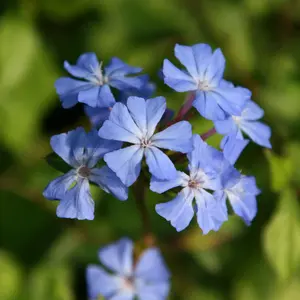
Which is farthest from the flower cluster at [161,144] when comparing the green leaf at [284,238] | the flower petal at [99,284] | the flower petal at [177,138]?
the flower petal at [99,284]

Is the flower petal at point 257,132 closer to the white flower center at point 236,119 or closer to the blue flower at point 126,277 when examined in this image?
the white flower center at point 236,119

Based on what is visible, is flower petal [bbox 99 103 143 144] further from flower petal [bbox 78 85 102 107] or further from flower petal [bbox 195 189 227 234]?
flower petal [bbox 195 189 227 234]

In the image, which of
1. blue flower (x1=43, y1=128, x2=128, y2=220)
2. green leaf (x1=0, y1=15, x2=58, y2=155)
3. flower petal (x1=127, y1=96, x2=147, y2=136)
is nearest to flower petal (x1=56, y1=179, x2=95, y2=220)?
blue flower (x1=43, y1=128, x2=128, y2=220)

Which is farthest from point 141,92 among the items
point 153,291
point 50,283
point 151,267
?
point 50,283

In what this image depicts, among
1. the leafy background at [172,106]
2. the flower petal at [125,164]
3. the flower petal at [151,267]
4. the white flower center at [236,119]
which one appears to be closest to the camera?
the flower petal at [125,164]

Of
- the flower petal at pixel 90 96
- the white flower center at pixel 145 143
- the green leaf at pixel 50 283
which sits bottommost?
the green leaf at pixel 50 283

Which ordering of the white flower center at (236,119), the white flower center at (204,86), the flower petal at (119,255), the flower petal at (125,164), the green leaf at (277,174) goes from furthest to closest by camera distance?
the flower petal at (119,255)
the green leaf at (277,174)
the white flower center at (236,119)
the white flower center at (204,86)
the flower petal at (125,164)

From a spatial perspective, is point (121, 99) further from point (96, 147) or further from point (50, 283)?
point (50, 283)
